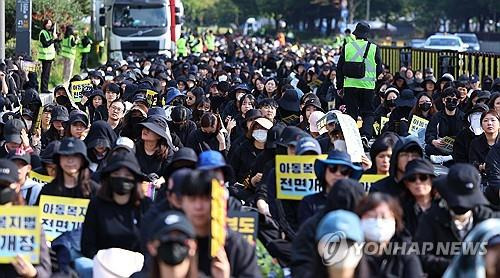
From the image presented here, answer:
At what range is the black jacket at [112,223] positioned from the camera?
30.7ft

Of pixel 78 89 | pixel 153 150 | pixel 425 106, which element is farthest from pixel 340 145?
pixel 78 89

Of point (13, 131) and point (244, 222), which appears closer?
point (244, 222)

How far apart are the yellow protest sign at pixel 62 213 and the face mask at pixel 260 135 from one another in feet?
12.5

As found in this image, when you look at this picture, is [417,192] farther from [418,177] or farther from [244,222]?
[244,222]

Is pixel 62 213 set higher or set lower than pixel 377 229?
lower

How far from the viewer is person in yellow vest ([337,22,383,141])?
2048 centimetres

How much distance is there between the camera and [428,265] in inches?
329

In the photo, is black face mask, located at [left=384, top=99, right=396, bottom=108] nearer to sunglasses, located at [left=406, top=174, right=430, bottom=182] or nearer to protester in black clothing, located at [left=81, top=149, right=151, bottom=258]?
sunglasses, located at [left=406, top=174, right=430, bottom=182]

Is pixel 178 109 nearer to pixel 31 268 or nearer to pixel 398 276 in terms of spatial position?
pixel 31 268

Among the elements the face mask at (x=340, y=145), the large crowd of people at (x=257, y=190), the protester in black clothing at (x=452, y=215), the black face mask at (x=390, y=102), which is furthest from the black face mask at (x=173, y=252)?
the black face mask at (x=390, y=102)

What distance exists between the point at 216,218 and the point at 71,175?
10.2 ft

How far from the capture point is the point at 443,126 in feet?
56.5

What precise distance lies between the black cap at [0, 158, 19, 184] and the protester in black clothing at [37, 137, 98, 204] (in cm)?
100

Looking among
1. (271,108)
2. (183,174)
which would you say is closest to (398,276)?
(183,174)
